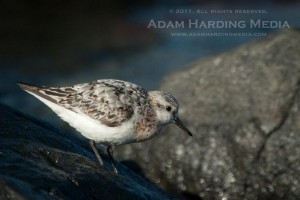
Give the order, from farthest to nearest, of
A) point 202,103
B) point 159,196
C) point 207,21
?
1. point 207,21
2. point 202,103
3. point 159,196

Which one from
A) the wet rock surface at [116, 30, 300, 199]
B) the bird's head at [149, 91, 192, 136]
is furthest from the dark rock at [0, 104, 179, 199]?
the wet rock surface at [116, 30, 300, 199]

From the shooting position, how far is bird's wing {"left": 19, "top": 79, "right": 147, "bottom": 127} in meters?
8.18

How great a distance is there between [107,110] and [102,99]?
15 centimetres

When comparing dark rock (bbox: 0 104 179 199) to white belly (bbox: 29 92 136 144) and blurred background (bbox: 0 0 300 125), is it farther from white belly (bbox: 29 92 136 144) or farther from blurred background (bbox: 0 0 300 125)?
blurred background (bbox: 0 0 300 125)

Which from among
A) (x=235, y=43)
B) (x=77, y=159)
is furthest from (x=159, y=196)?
(x=235, y=43)

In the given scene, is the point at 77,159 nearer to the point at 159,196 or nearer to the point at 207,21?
the point at 159,196

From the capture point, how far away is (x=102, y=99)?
8258 millimetres

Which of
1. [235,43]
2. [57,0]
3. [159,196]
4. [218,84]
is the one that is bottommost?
[159,196]

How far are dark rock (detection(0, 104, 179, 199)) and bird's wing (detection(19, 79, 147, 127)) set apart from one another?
416 mm

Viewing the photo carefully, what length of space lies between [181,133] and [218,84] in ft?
3.17

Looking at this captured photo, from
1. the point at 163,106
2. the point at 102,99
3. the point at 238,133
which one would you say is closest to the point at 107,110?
the point at 102,99

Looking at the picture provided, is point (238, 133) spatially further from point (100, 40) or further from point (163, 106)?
point (100, 40)

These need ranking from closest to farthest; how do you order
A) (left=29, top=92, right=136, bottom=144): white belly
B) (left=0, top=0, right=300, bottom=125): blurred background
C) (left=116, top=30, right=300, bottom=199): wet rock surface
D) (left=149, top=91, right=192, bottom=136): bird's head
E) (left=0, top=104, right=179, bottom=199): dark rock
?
(left=0, top=104, right=179, bottom=199): dark rock → (left=29, top=92, right=136, bottom=144): white belly → (left=149, top=91, right=192, bottom=136): bird's head → (left=116, top=30, right=300, bottom=199): wet rock surface → (left=0, top=0, right=300, bottom=125): blurred background

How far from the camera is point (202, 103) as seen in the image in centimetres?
1104
